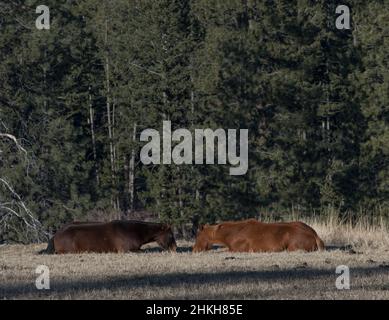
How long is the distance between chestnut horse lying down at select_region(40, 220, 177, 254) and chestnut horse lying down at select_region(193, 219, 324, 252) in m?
0.72

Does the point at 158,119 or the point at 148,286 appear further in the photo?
the point at 158,119

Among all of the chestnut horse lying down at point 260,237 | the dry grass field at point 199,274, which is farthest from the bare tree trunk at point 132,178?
the chestnut horse lying down at point 260,237

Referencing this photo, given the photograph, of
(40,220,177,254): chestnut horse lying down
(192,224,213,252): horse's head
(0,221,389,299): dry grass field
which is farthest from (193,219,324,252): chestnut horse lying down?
(40,220,177,254): chestnut horse lying down

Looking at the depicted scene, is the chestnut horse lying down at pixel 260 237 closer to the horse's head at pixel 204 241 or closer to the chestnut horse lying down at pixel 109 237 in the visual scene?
the horse's head at pixel 204 241

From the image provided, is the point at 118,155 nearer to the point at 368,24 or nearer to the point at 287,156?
the point at 287,156

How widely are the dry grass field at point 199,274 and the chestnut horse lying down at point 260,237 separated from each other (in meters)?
0.27

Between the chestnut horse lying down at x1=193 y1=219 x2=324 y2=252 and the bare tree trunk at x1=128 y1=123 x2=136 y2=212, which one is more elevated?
the chestnut horse lying down at x1=193 y1=219 x2=324 y2=252

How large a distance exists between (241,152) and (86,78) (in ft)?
23.6

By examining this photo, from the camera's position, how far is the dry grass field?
1266cm

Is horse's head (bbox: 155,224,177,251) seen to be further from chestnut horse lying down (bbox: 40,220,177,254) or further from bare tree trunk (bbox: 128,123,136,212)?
bare tree trunk (bbox: 128,123,136,212)

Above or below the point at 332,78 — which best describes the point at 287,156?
below

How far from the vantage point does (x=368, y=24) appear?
151ft
